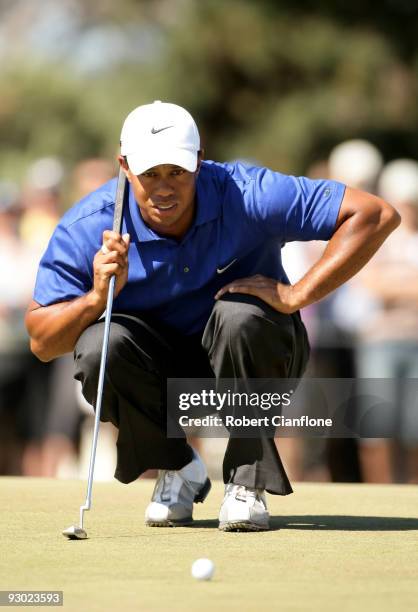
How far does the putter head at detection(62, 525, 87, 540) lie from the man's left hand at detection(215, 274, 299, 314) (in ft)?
3.36

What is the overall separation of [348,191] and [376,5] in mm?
13233

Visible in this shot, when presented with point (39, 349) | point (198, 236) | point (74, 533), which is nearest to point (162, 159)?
point (198, 236)

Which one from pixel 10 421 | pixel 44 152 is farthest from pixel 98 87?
pixel 10 421

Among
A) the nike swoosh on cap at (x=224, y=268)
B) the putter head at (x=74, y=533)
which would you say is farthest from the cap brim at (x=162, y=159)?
the putter head at (x=74, y=533)

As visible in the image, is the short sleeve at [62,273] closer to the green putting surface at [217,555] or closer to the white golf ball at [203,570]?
the green putting surface at [217,555]

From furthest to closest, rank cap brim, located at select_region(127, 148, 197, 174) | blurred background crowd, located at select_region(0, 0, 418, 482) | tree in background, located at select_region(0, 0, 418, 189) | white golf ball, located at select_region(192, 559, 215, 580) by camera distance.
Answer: tree in background, located at select_region(0, 0, 418, 189) < blurred background crowd, located at select_region(0, 0, 418, 482) < cap brim, located at select_region(127, 148, 197, 174) < white golf ball, located at select_region(192, 559, 215, 580)

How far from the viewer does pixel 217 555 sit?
14.1ft

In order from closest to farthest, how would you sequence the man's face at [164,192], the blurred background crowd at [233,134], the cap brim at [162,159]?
the cap brim at [162,159] → the man's face at [164,192] → the blurred background crowd at [233,134]

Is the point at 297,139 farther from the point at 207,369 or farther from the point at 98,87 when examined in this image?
the point at 207,369

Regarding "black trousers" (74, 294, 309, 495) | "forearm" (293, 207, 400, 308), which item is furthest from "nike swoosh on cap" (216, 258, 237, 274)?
"forearm" (293, 207, 400, 308)

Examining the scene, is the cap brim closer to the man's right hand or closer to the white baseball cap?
the white baseball cap

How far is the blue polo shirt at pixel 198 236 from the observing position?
510cm

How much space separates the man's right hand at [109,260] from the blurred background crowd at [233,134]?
350 cm

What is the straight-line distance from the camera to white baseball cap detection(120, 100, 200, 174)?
496 centimetres
